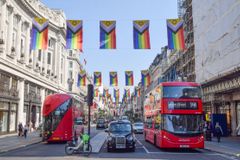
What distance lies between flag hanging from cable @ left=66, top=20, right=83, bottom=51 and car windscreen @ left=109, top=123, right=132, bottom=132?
7714 mm

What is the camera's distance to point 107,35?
2658 centimetres

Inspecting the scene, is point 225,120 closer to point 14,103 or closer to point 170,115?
point 170,115

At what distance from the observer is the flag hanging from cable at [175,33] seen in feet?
88.7

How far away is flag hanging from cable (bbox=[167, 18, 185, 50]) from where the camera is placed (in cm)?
2703

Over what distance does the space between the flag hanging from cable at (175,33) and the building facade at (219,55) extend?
22.5ft

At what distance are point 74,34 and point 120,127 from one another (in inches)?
361

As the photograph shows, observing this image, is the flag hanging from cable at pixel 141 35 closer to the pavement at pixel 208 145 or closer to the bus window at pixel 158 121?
the bus window at pixel 158 121

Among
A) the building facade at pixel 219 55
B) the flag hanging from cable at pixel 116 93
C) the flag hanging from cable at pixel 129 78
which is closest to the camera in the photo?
the building facade at pixel 219 55

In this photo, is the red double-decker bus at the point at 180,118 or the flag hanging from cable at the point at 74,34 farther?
Answer: the flag hanging from cable at the point at 74,34

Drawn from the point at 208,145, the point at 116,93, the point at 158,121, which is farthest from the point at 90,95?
the point at 116,93

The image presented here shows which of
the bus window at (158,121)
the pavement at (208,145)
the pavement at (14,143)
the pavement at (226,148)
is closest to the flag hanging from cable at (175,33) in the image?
the bus window at (158,121)

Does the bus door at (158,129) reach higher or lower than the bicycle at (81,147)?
higher

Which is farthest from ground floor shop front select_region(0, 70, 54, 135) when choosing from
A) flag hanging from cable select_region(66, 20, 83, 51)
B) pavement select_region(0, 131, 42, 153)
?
flag hanging from cable select_region(66, 20, 83, 51)

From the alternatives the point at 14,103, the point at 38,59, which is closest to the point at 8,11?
the point at 14,103
